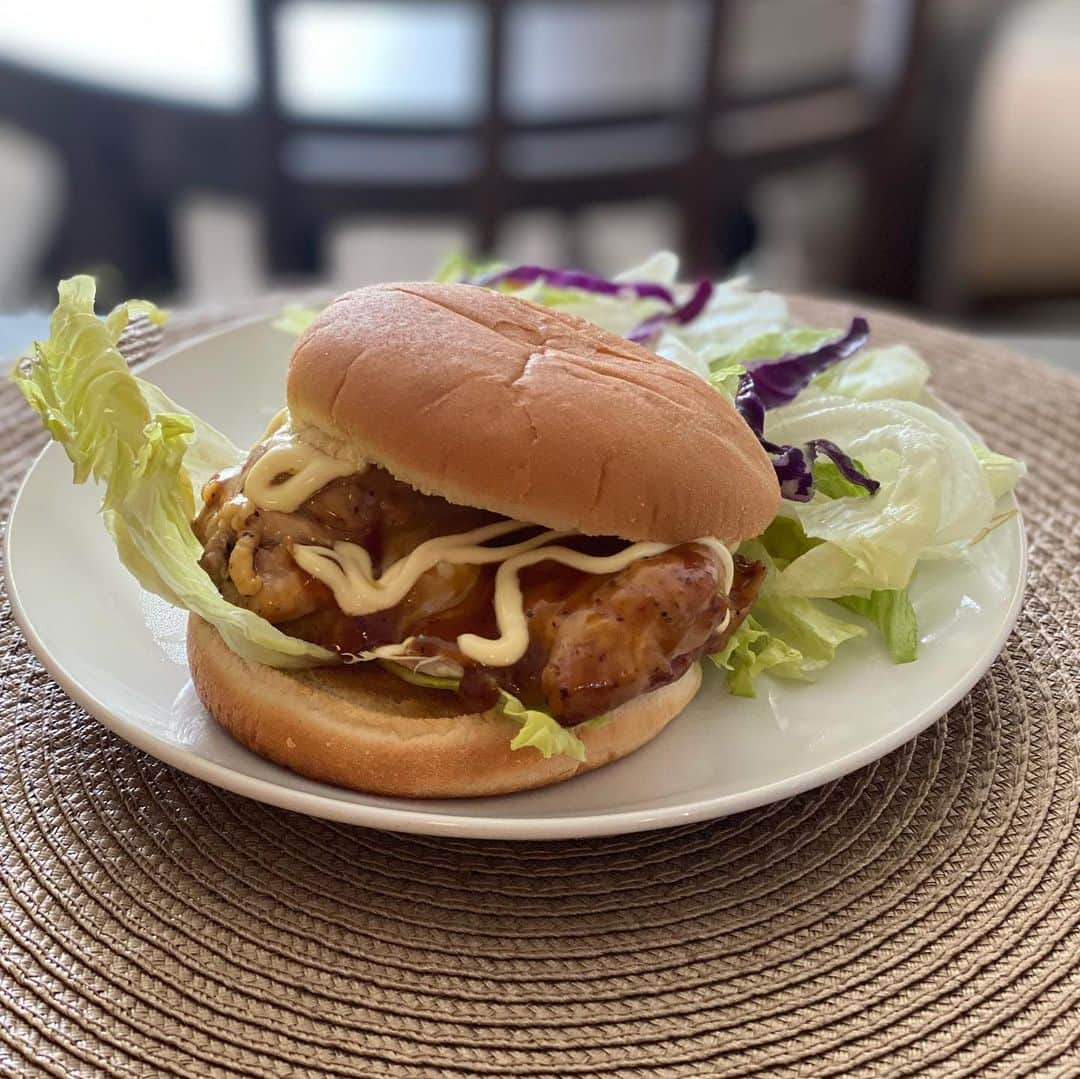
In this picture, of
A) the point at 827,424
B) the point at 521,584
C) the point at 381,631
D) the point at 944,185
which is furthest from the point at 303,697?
the point at 944,185

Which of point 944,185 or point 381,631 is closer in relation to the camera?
point 381,631

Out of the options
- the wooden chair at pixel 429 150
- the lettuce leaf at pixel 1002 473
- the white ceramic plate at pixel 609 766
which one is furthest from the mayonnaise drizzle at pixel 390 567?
the wooden chair at pixel 429 150

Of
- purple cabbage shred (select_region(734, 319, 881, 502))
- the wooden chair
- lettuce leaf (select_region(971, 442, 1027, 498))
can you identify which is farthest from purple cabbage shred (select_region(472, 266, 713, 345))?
the wooden chair

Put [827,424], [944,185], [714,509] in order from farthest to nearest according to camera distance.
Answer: [944,185] → [827,424] → [714,509]

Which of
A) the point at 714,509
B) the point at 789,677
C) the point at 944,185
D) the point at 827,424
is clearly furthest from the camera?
the point at 944,185

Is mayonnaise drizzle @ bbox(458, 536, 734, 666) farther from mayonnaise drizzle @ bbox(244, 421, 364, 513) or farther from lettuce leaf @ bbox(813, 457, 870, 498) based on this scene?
lettuce leaf @ bbox(813, 457, 870, 498)

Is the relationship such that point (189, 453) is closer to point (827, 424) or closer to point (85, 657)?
point (85, 657)

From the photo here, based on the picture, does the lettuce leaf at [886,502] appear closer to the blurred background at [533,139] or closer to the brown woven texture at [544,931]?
the brown woven texture at [544,931]
